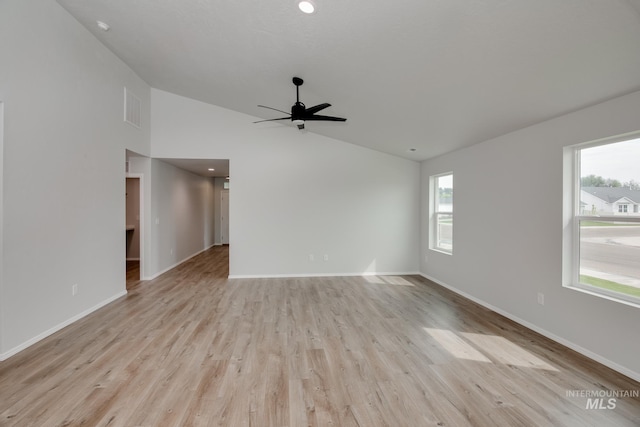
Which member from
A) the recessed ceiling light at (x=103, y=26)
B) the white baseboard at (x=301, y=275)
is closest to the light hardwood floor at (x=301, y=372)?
the white baseboard at (x=301, y=275)

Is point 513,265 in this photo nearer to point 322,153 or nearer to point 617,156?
point 617,156

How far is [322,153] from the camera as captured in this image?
566 cm

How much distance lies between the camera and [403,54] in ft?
8.56

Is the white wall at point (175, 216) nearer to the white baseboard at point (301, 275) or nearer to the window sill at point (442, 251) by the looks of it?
the white baseboard at point (301, 275)

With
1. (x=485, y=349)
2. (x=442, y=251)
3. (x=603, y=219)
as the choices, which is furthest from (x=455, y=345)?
(x=442, y=251)

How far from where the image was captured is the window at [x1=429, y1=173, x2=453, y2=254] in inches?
198

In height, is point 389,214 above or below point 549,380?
above

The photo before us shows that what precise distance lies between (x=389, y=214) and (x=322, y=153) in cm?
198

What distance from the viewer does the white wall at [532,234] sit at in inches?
94.1

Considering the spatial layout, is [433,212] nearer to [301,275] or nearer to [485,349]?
[301,275]

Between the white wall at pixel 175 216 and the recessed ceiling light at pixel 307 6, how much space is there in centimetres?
440

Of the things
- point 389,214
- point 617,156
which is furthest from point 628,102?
point 389,214

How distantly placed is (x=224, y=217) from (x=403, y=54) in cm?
866

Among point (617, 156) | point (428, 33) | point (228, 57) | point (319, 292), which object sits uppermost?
point (228, 57)
